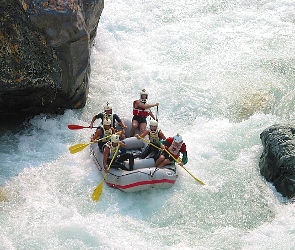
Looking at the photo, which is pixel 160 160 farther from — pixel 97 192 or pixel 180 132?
pixel 180 132

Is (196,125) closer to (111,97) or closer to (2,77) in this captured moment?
(111,97)

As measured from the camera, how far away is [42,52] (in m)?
12.5

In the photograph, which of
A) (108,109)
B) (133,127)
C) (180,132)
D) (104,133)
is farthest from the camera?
(180,132)

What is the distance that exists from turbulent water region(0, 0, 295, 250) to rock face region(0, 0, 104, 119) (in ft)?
3.24

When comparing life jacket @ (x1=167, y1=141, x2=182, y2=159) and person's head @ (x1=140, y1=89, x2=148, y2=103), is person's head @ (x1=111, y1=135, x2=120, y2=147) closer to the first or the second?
life jacket @ (x1=167, y1=141, x2=182, y2=159)

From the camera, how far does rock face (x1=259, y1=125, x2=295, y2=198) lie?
11414 mm

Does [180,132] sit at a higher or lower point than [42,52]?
lower

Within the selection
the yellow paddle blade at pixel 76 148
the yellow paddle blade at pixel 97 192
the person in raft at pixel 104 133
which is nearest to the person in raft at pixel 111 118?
the person in raft at pixel 104 133

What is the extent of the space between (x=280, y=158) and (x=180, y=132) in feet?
10.8

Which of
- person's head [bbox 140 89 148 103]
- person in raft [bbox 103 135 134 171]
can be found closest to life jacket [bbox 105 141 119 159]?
person in raft [bbox 103 135 134 171]

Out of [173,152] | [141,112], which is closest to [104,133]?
[141,112]

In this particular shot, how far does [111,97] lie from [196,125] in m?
2.88

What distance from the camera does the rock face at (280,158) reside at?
37.4 ft

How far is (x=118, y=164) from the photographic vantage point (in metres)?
11.7
